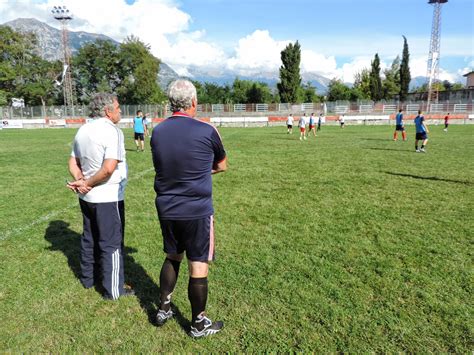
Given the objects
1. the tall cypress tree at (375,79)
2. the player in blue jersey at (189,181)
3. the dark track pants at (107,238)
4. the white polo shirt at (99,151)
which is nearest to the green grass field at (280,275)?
the dark track pants at (107,238)

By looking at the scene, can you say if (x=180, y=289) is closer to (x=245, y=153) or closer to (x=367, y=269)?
(x=367, y=269)

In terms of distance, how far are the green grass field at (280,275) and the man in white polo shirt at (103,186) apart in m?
0.35

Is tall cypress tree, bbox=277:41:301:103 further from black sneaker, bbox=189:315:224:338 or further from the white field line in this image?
black sneaker, bbox=189:315:224:338

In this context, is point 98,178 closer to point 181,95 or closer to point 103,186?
point 103,186

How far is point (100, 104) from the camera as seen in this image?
132 inches

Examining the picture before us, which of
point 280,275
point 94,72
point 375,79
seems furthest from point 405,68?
point 280,275

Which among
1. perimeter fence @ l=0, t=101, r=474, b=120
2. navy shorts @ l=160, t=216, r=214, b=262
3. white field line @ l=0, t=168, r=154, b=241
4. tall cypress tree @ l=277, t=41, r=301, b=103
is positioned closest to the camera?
navy shorts @ l=160, t=216, r=214, b=262

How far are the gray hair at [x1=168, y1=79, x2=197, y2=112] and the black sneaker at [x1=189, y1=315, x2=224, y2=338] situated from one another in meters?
1.80

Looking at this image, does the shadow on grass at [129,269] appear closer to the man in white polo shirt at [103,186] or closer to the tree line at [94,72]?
the man in white polo shirt at [103,186]

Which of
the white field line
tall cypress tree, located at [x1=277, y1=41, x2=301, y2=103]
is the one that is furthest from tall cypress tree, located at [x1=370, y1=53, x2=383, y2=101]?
the white field line

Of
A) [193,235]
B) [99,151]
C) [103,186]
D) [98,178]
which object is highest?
[99,151]

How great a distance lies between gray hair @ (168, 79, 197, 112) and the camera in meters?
2.60

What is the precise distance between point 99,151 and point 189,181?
3.92 feet

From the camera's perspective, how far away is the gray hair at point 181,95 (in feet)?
8.54
